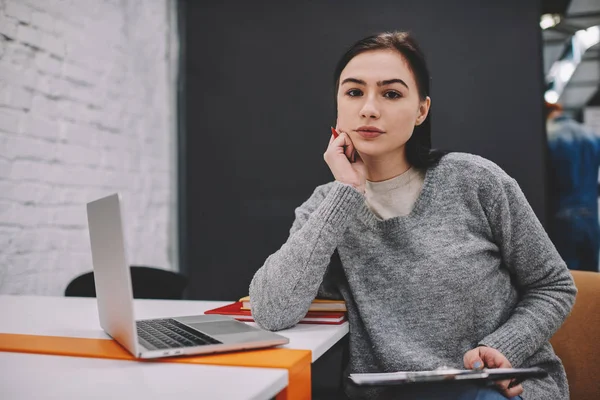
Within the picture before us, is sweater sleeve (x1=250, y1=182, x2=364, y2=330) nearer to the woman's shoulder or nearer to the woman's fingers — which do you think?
the woman's shoulder

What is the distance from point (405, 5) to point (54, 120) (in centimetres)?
162

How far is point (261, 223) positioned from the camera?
264 centimetres

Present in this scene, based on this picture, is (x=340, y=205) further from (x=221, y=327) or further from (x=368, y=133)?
(x=221, y=327)

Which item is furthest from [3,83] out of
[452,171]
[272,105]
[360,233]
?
[452,171]

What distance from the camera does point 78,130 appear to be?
7.22 feet

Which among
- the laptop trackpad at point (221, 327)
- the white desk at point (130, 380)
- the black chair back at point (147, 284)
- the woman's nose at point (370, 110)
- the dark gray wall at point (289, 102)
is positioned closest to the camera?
the white desk at point (130, 380)

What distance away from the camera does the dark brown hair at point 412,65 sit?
4.27ft

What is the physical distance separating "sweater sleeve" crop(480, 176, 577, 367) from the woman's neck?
0.82 ft

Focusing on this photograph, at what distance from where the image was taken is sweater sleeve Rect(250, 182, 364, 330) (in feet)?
3.59

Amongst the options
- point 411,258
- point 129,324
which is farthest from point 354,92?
point 129,324

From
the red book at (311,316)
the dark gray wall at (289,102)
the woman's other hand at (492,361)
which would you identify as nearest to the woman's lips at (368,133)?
the red book at (311,316)

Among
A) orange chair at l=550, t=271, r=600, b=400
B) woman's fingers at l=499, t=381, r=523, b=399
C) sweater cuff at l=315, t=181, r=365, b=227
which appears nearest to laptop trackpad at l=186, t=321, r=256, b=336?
sweater cuff at l=315, t=181, r=365, b=227

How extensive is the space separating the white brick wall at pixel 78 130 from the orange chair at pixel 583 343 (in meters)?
1.79

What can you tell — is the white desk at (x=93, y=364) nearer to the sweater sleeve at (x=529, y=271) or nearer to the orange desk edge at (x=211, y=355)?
the orange desk edge at (x=211, y=355)
